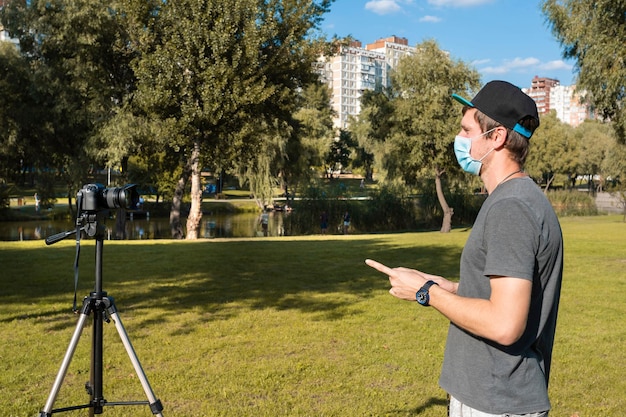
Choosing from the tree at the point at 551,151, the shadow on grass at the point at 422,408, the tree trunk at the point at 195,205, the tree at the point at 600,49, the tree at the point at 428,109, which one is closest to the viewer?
the shadow on grass at the point at 422,408

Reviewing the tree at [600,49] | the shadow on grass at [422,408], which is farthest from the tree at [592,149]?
the shadow on grass at [422,408]

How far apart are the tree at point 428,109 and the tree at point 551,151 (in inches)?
1430

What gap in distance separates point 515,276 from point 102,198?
2953mm

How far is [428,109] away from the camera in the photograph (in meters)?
31.1

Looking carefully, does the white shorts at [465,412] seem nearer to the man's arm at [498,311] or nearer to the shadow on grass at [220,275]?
the man's arm at [498,311]

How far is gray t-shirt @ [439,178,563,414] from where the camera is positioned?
82.6 inches

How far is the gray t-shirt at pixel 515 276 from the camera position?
210 centimetres

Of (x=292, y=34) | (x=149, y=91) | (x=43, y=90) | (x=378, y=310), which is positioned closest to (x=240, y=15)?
(x=292, y=34)

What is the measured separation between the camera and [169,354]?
686 centimetres

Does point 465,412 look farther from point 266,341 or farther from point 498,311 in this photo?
point 266,341

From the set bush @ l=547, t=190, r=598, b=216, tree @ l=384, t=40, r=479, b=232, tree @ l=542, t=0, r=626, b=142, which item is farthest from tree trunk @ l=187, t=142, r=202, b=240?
bush @ l=547, t=190, r=598, b=216

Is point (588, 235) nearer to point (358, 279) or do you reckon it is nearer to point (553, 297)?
point (358, 279)

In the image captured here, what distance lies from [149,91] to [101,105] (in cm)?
783

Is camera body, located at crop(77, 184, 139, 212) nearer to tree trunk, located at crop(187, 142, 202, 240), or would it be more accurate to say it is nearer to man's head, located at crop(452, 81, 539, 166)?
man's head, located at crop(452, 81, 539, 166)
